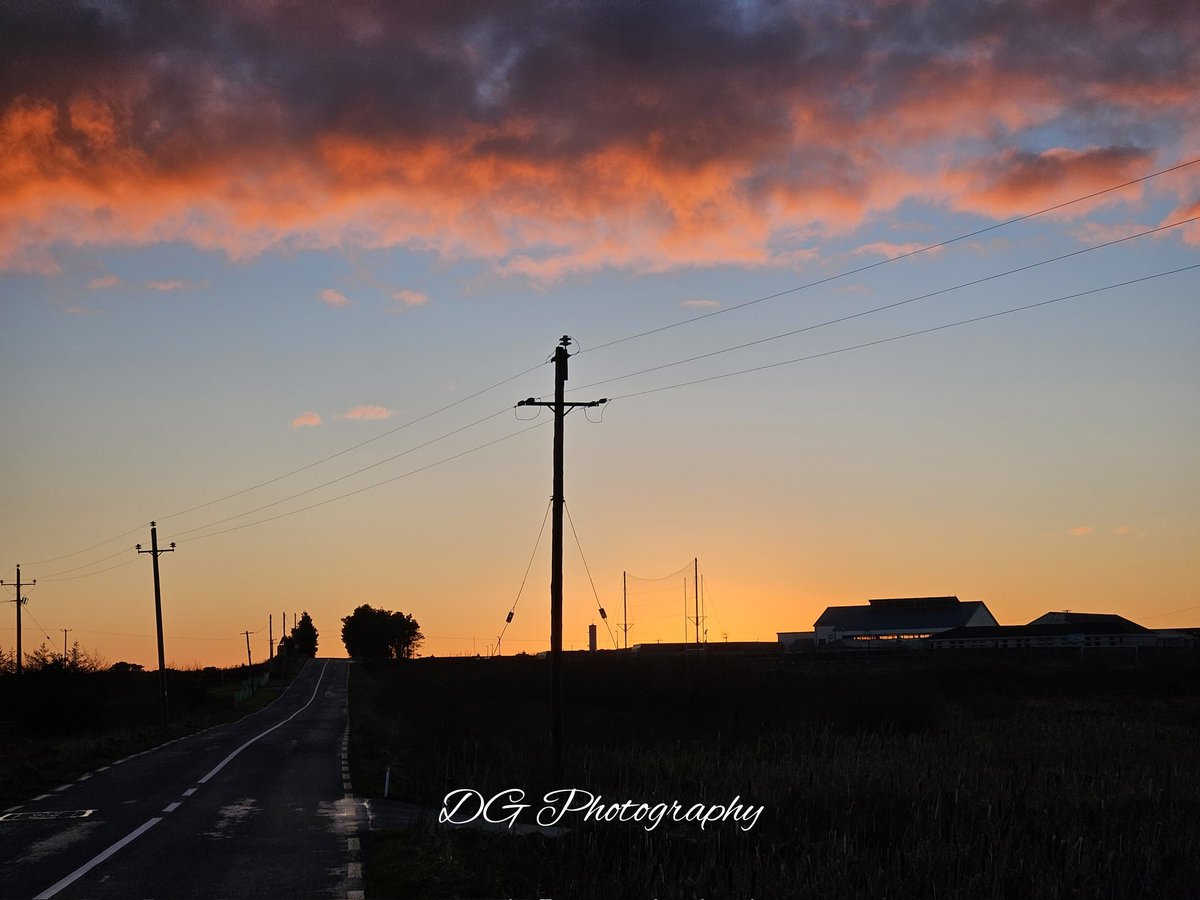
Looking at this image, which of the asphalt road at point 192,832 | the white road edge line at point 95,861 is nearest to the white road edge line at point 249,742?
the asphalt road at point 192,832

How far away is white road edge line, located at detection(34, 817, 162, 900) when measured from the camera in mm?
14484

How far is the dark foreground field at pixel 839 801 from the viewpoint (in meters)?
17.9

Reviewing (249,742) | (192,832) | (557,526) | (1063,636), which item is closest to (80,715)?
(249,742)

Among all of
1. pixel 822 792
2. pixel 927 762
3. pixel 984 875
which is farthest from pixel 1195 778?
pixel 984 875

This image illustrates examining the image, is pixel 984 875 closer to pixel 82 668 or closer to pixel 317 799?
pixel 317 799

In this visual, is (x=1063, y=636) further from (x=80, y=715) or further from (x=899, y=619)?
(x=80, y=715)

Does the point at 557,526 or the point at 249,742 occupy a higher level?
the point at 557,526

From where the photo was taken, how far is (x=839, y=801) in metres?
25.8

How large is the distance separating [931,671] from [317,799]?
222 feet

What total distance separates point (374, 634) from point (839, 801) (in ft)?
536

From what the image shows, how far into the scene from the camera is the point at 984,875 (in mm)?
18734

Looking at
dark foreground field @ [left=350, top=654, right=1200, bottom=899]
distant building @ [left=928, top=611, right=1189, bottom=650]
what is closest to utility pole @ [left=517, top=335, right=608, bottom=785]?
dark foreground field @ [left=350, top=654, right=1200, bottom=899]

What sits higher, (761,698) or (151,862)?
(151,862)

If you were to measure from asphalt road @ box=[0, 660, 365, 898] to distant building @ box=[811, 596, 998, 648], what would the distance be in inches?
5013
